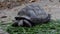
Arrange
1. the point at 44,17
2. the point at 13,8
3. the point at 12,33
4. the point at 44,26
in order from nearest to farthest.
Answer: the point at 12,33, the point at 44,26, the point at 44,17, the point at 13,8

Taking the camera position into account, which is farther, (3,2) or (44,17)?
(3,2)

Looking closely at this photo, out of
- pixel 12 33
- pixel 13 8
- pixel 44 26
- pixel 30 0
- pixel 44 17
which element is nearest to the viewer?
pixel 12 33

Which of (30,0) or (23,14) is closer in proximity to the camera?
(23,14)

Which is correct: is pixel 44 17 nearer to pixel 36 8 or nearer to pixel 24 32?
pixel 36 8

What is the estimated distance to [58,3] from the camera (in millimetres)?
8641

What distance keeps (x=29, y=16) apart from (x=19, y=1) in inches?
140

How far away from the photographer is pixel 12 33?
4359 millimetres

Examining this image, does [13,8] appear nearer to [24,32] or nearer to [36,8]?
[36,8]

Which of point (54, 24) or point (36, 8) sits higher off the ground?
point (36, 8)

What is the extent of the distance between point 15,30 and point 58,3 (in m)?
4.39

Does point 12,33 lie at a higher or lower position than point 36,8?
lower

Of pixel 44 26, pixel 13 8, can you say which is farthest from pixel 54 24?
pixel 13 8

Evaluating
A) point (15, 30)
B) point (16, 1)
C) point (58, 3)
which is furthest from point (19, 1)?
point (15, 30)

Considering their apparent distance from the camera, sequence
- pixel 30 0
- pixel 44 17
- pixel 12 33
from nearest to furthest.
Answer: pixel 12 33 < pixel 44 17 < pixel 30 0
